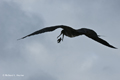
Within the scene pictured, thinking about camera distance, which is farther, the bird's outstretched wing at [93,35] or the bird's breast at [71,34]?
the bird's breast at [71,34]

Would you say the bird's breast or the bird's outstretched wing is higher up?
the bird's breast

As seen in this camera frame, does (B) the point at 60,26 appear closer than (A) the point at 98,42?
Yes

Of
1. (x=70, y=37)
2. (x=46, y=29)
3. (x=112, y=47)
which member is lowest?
(x=112, y=47)

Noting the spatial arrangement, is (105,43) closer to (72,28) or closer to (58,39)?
(72,28)

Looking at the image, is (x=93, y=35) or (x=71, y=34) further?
(x=71, y=34)

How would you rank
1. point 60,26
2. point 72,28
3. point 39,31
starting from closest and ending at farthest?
point 39,31
point 60,26
point 72,28

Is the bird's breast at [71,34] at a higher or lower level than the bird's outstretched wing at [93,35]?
higher

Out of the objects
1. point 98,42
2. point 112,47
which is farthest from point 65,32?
point 112,47

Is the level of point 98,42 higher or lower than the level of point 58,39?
lower

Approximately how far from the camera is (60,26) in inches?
344

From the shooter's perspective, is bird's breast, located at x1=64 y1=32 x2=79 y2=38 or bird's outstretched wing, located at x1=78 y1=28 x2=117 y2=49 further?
bird's breast, located at x1=64 y1=32 x2=79 y2=38

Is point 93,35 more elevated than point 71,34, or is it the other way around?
point 71,34

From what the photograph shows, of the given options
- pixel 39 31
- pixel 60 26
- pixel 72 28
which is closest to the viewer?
pixel 39 31

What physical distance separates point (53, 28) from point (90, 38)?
2144 millimetres
